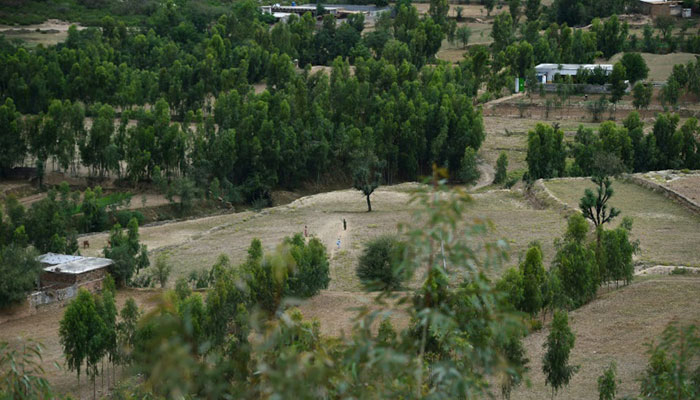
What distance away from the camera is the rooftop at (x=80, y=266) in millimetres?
28097

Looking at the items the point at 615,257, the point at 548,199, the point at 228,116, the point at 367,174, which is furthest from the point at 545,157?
the point at 615,257

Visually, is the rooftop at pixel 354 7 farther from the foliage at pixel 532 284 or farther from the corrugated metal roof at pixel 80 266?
the foliage at pixel 532 284

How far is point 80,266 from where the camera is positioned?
28500mm

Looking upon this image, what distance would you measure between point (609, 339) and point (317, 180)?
25.1 m

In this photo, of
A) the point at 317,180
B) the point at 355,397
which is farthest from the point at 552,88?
the point at 355,397

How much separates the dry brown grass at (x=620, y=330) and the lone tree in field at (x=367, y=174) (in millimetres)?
14289

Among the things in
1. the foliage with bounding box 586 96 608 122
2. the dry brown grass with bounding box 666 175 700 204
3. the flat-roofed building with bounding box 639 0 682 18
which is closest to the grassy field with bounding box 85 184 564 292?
the dry brown grass with bounding box 666 175 700 204

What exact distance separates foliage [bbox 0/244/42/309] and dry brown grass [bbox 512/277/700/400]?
1298cm

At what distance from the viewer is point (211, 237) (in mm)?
35281

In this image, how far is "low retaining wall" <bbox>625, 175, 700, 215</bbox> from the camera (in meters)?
34.7

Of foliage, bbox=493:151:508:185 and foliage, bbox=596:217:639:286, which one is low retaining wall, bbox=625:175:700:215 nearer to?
foliage, bbox=493:151:508:185

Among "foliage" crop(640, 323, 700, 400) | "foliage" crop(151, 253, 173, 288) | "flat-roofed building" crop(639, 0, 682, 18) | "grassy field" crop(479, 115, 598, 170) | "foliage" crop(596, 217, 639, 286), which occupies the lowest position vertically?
"grassy field" crop(479, 115, 598, 170)

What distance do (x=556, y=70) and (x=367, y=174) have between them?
27.8 m

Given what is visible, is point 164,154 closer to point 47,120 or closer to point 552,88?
point 47,120
